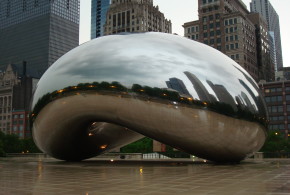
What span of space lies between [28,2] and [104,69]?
201735 millimetres

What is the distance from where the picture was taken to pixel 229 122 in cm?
1151

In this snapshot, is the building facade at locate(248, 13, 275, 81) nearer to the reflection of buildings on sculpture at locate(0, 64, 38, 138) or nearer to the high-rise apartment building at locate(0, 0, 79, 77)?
the reflection of buildings on sculpture at locate(0, 64, 38, 138)

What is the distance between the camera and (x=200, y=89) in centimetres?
1117

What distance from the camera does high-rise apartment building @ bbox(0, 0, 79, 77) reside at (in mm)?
178250

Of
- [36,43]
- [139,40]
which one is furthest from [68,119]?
[36,43]

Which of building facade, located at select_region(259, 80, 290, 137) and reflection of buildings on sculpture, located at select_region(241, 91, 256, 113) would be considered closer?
reflection of buildings on sculpture, located at select_region(241, 91, 256, 113)

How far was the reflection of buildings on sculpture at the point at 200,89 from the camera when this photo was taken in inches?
438

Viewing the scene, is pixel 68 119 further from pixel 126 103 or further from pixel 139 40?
pixel 139 40

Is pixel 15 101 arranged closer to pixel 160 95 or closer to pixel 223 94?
pixel 160 95

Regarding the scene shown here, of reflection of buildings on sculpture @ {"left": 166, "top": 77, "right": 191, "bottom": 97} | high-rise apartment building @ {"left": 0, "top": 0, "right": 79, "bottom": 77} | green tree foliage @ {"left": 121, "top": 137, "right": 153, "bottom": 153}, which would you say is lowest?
green tree foliage @ {"left": 121, "top": 137, "right": 153, "bottom": 153}

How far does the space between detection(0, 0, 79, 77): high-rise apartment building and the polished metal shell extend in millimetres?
167345

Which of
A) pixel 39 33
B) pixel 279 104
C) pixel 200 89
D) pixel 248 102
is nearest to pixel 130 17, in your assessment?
pixel 279 104

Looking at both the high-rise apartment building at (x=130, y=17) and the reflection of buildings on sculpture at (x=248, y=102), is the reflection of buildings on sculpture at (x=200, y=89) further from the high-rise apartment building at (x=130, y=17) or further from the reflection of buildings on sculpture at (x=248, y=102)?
the high-rise apartment building at (x=130, y=17)

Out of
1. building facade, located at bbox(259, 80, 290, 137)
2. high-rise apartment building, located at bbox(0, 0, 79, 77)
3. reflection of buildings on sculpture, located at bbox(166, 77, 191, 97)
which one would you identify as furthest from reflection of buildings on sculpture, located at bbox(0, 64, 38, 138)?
reflection of buildings on sculpture, located at bbox(166, 77, 191, 97)
